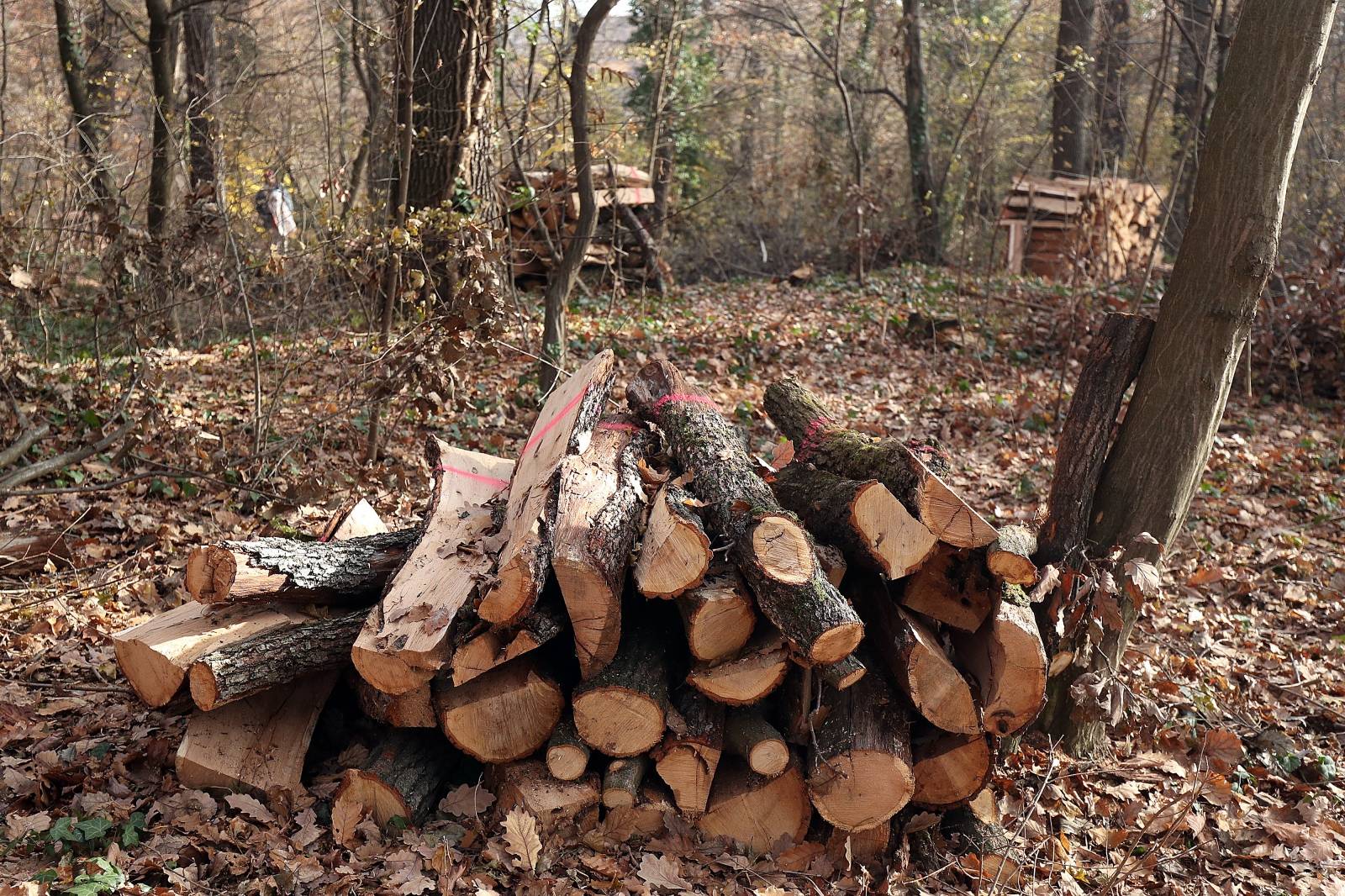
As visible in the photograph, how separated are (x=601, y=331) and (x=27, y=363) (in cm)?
445

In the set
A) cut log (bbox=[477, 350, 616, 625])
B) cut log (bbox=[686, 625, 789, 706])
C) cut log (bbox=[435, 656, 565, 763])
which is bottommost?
cut log (bbox=[435, 656, 565, 763])

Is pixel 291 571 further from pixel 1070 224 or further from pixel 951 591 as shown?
pixel 1070 224

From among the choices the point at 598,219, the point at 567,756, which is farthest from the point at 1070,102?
the point at 567,756

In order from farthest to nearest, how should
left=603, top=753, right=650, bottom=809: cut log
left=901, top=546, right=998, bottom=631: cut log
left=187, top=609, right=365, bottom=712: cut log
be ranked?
1. left=901, top=546, right=998, bottom=631: cut log
2. left=603, top=753, right=650, bottom=809: cut log
3. left=187, top=609, right=365, bottom=712: cut log

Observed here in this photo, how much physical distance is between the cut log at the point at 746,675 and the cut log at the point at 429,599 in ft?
2.64

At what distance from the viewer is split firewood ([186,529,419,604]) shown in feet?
11.0

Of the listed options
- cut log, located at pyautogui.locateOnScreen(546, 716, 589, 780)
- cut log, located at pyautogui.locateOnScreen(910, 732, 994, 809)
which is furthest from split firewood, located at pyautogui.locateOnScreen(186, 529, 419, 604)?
cut log, located at pyautogui.locateOnScreen(910, 732, 994, 809)

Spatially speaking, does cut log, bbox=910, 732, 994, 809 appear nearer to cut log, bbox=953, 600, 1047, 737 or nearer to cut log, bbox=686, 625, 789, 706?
cut log, bbox=953, 600, 1047, 737

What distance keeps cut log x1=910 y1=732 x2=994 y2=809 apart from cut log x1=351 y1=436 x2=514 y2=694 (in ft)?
5.45

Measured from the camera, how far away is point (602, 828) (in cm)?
330

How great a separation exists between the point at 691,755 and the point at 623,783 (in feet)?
0.80

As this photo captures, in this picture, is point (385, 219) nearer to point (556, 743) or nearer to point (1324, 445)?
point (556, 743)

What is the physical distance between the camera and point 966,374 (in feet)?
29.9

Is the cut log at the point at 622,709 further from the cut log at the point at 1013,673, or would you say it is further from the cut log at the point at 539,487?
the cut log at the point at 1013,673
